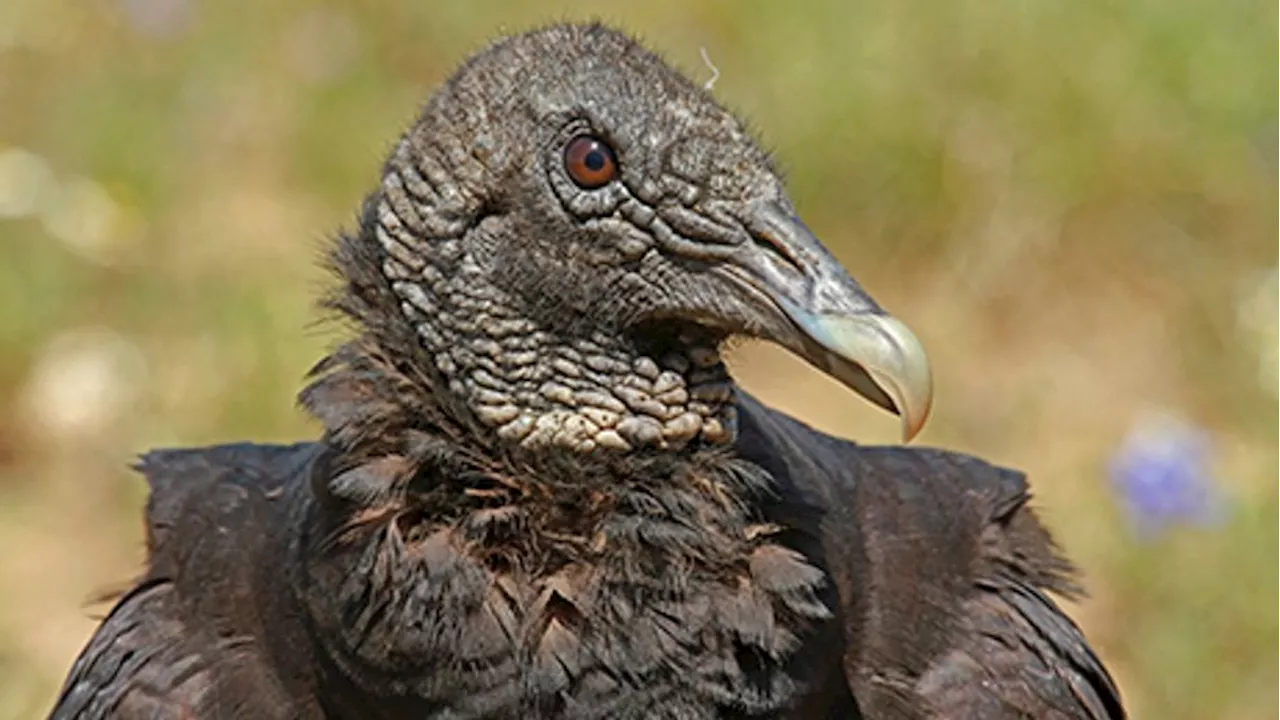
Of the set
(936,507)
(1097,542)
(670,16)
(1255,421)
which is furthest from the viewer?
(670,16)

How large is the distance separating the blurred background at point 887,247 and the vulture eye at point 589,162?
2593 mm

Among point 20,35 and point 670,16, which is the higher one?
point 20,35

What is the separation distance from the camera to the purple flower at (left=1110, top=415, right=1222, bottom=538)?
4.73 m

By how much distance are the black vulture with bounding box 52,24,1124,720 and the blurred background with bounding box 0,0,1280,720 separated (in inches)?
90.3

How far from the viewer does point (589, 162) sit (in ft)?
8.84

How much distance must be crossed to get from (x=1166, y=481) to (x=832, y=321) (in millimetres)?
2498

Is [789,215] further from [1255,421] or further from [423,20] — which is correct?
[423,20]

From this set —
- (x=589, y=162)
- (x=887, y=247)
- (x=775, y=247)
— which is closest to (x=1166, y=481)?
(x=887, y=247)

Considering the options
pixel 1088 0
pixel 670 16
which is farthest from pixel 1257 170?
pixel 670 16

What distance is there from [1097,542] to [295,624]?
8.85ft

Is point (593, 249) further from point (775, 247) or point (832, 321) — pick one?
point (832, 321)

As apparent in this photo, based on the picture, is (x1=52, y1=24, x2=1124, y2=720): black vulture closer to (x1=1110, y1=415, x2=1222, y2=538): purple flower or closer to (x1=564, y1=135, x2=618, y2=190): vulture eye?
(x1=564, y1=135, x2=618, y2=190): vulture eye

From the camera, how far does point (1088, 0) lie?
20.1 feet

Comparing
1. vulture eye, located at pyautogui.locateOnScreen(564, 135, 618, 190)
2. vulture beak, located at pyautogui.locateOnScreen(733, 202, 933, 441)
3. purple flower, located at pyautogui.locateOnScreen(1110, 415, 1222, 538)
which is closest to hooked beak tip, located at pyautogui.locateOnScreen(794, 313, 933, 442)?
vulture beak, located at pyautogui.locateOnScreen(733, 202, 933, 441)
